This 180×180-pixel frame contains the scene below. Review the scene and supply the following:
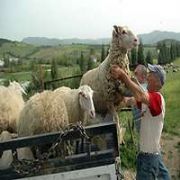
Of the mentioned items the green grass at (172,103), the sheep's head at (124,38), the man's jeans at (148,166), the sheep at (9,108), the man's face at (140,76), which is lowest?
the green grass at (172,103)

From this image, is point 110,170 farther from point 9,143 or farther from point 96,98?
point 96,98

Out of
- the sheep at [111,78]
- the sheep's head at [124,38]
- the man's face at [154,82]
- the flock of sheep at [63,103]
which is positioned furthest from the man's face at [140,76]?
the man's face at [154,82]

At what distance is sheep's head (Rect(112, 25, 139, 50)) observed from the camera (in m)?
8.54

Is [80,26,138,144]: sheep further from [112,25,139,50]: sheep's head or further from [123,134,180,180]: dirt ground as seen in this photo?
[123,134,180,180]: dirt ground

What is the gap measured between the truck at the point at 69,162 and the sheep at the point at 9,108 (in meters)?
2.43

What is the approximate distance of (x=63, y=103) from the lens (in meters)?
6.09

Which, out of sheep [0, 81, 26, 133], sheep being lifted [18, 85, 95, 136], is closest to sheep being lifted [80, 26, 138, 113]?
sheep [0, 81, 26, 133]

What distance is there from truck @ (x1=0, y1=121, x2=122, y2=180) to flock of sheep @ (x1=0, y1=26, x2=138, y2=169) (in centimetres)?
43

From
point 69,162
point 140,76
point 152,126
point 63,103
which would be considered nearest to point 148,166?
point 152,126

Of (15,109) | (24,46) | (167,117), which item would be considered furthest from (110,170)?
(24,46)

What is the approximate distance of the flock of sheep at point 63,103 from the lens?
579cm

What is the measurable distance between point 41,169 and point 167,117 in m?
18.4

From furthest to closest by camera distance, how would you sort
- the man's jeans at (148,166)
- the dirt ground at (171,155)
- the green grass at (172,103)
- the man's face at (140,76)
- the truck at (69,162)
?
the green grass at (172,103), the dirt ground at (171,155), the man's face at (140,76), the man's jeans at (148,166), the truck at (69,162)

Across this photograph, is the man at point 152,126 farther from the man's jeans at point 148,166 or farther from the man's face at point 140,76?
the man's face at point 140,76
